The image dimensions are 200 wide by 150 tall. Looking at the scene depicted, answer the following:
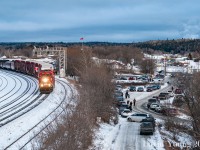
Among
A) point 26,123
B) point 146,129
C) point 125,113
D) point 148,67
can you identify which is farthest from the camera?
point 148,67

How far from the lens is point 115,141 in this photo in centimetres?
3303

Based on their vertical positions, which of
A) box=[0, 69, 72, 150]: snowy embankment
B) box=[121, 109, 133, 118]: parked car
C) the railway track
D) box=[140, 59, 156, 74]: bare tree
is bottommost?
box=[140, 59, 156, 74]: bare tree

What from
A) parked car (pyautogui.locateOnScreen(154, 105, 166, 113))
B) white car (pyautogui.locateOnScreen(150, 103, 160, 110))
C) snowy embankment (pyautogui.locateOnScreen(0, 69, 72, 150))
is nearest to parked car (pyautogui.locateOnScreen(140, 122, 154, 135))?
snowy embankment (pyautogui.locateOnScreen(0, 69, 72, 150))

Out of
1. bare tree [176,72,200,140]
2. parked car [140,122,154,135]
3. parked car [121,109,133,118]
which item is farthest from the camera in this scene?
parked car [121,109,133,118]

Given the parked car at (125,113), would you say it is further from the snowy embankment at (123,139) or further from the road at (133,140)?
the snowy embankment at (123,139)

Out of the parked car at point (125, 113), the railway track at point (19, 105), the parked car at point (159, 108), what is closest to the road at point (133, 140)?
the parked car at point (125, 113)

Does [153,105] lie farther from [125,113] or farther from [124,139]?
[124,139]

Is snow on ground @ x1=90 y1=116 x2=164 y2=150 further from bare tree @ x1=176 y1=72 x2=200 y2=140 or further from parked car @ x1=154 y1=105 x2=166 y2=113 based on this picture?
parked car @ x1=154 y1=105 x2=166 y2=113

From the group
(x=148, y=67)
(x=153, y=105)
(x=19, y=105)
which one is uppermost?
(x=19, y=105)

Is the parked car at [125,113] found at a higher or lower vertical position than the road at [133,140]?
lower

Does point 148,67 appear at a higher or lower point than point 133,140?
lower

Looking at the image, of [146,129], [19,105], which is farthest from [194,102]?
[19,105]

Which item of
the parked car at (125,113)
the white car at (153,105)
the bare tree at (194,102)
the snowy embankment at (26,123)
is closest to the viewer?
the snowy embankment at (26,123)

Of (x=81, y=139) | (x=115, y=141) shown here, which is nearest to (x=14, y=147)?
(x=81, y=139)
